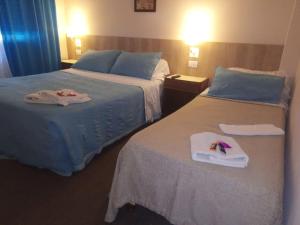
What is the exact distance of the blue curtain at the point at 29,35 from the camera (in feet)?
10.4

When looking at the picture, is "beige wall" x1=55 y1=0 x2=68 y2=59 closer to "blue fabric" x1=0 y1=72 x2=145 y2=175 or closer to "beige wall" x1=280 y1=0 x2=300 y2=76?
"blue fabric" x1=0 y1=72 x2=145 y2=175

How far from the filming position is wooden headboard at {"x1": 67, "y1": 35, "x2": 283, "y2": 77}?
2.66 metres

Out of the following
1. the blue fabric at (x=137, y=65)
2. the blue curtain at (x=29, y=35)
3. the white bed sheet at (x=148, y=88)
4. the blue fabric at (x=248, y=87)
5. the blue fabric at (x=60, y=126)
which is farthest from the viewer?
the blue curtain at (x=29, y=35)

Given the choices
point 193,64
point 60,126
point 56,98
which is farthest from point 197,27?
point 60,126

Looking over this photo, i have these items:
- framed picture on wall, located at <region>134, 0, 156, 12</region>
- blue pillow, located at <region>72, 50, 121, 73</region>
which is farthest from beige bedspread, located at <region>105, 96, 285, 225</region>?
framed picture on wall, located at <region>134, 0, 156, 12</region>

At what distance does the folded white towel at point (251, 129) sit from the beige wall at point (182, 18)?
4.96 ft

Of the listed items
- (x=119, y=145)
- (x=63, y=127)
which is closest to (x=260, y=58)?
(x=119, y=145)

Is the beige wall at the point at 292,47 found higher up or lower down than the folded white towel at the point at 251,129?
higher up


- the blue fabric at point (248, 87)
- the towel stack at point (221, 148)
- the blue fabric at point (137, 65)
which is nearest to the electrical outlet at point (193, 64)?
the blue fabric at point (137, 65)

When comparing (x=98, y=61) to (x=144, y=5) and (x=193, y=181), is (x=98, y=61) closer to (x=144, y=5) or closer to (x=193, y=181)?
(x=144, y=5)

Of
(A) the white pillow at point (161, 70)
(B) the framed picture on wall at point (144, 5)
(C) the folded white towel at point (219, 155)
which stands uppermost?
(B) the framed picture on wall at point (144, 5)

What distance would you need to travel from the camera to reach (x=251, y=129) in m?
1.55

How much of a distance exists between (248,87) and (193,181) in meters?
1.52

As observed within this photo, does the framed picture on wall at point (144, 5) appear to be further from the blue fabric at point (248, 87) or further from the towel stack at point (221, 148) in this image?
the towel stack at point (221, 148)
